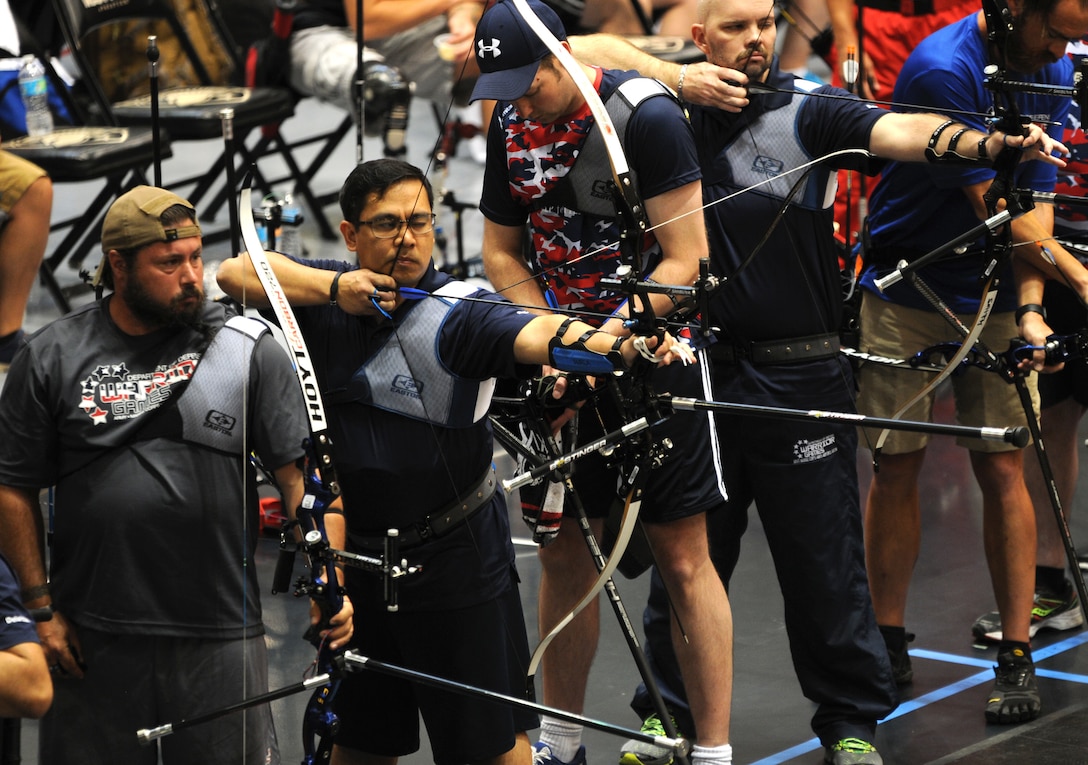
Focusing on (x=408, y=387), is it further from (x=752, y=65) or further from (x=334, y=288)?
(x=752, y=65)

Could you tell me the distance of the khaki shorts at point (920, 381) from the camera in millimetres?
3912

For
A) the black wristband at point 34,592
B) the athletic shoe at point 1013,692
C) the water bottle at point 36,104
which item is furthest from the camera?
the water bottle at point 36,104

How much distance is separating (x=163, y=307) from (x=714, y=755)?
4.75 ft

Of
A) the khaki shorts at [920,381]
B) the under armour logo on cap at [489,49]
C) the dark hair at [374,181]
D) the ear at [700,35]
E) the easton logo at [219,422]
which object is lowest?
the khaki shorts at [920,381]

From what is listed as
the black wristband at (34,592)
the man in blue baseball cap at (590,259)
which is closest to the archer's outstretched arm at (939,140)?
the man in blue baseball cap at (590,259)

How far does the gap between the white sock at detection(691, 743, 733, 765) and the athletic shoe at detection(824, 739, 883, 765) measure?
0.30 meters

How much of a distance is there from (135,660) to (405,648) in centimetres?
48

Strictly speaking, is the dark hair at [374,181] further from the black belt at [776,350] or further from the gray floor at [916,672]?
the black belt at [776,350]

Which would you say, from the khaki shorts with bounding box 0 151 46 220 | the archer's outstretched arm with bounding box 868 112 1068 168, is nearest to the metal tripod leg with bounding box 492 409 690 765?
the archer's outstretched arm with bounding box 868 112 1068 168

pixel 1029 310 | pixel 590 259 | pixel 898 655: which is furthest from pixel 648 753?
pixel 1029 310

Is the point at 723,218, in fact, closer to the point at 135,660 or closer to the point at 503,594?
the point at 503,594

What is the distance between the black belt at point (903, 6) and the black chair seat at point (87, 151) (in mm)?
2516

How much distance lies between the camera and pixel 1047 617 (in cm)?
441

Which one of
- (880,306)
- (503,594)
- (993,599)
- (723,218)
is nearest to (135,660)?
(503,594)
